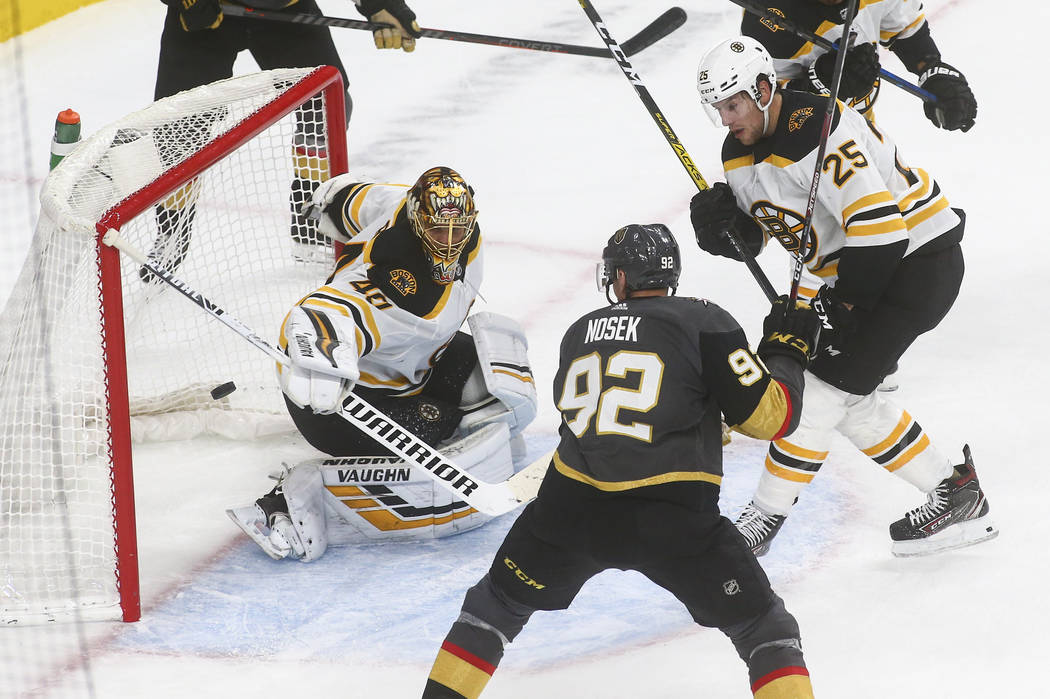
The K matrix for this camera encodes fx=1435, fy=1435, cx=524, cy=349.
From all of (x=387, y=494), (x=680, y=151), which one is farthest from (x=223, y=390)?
(x=680, y=151)

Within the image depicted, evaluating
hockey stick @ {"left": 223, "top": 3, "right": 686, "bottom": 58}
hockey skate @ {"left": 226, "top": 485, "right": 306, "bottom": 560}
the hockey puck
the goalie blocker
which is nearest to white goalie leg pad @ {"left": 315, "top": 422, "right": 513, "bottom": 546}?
the goalie blocker

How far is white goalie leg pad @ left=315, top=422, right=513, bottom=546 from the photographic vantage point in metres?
3.00

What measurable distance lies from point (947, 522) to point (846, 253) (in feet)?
2.12

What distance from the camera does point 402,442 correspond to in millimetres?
2844

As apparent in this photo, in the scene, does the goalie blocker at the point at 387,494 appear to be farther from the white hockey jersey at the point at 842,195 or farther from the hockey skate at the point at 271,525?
the white hockey jersey at the point at 842,195

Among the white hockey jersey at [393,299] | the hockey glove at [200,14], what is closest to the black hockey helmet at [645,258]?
the white hockey jersey at [393,299]

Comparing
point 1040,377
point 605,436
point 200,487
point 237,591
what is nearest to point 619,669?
point 605,436

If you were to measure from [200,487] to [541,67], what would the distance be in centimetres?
304

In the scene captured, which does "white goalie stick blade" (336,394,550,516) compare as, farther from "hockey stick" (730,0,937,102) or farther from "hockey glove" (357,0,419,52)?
"hockey stick" (730,0,937,102)

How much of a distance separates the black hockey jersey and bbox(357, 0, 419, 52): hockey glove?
5.21 feet

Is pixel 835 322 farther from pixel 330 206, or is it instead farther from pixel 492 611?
pixel 330 206

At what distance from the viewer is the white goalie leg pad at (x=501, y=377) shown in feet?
10.4

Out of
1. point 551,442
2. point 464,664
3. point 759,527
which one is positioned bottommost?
point 551,442

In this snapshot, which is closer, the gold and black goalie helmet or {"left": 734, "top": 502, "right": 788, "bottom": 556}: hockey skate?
the gold and black goalie helmet
